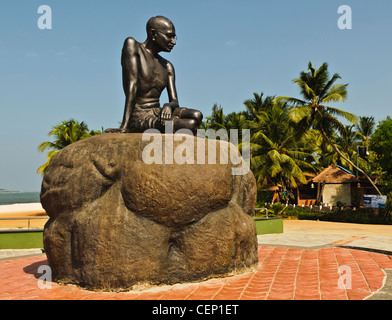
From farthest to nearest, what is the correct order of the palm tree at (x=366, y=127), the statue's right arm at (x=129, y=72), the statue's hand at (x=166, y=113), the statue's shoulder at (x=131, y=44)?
the palm tree at (x=366, y=127) < the statue's shoulder at (x=131, y=44) < the statue's right arm at (x=129, y=72) < the statue's hand at (x=166, y=113)

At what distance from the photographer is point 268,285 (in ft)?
16.6

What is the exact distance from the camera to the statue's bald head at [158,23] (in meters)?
6.53

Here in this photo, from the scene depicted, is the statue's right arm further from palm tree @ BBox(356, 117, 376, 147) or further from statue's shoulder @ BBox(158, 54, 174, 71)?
palm tree @ BBox(356, 117, 376, 147)

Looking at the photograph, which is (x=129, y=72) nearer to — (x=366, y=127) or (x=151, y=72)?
(x=151, y=72)

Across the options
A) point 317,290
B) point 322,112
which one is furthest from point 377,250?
point 322,112

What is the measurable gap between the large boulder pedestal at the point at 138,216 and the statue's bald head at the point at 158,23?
2.24 meters

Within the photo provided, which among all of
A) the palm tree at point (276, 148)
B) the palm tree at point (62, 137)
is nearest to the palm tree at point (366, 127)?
the palm tree at point (276, 148)

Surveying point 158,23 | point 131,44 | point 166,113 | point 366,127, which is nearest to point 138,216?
point 166,113

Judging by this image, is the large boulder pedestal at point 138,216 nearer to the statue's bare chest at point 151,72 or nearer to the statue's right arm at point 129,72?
the statue's right arm at point 129,72

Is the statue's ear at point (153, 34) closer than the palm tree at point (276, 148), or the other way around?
the statue's ear at point (153, 34)

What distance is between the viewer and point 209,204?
5254 mm

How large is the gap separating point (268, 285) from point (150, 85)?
12.8 feet
